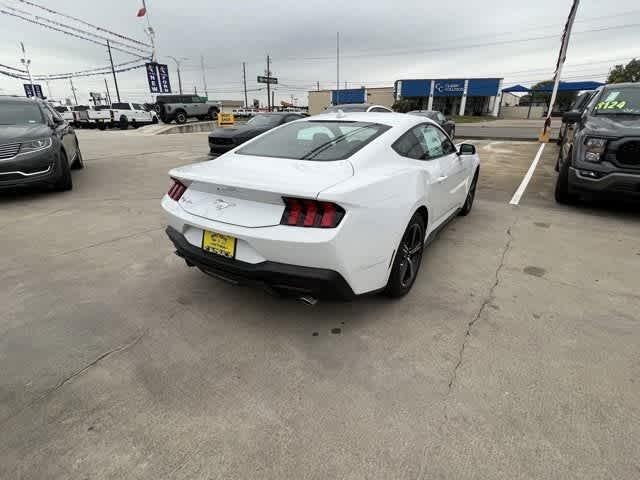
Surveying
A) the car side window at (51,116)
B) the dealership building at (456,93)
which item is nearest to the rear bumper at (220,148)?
the car side window at (51,116)

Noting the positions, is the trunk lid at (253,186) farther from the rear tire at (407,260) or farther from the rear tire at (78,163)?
the rear tire at (78,163)

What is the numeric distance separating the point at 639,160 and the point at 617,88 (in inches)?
84.0

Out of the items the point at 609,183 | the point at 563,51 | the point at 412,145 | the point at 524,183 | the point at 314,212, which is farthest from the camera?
the point at 563,51

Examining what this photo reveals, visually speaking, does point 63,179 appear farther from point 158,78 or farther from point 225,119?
point 158,78

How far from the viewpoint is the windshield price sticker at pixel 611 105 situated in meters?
5.14

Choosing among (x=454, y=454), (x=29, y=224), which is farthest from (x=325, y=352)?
(x=29, y=224)

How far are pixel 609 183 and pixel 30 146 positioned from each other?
7960 millimetres

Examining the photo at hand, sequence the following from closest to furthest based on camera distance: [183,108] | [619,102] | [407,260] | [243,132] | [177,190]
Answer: [177,190] < [407,260] < [619,102] < [243,132] < [183,108]

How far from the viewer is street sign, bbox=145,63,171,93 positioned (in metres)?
29.6

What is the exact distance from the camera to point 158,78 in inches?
1191

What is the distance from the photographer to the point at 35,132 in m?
5.51

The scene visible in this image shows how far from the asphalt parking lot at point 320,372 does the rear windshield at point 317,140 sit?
3.71 ft

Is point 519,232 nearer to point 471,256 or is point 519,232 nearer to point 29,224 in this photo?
point 471,256

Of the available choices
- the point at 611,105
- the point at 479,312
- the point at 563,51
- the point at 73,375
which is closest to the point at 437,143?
the point at 479,312
